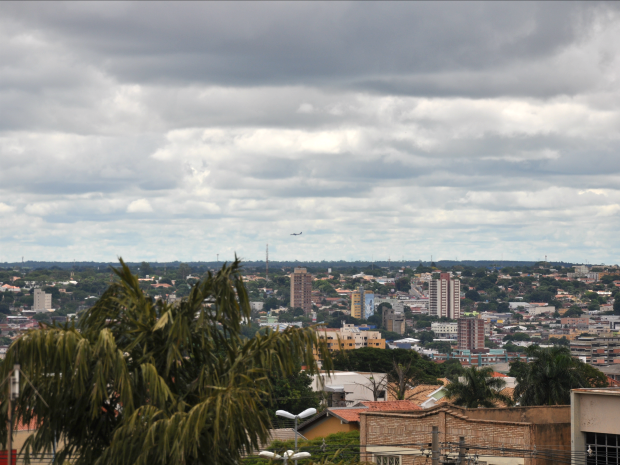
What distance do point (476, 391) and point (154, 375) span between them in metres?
42.1

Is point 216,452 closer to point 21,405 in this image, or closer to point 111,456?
point 111,456

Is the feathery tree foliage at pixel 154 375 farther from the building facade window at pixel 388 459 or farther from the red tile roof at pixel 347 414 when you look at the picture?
the red tile roof at pixel 347 414

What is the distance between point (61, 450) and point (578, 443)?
668 inches

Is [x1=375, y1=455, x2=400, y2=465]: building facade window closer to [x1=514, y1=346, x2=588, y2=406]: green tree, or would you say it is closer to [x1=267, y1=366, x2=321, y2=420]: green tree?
[x1=514, y1=346, x2=588, y2=406]: green tree

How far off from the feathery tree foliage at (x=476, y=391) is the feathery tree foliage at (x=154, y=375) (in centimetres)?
4028

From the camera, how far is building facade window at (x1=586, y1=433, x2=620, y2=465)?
2273cm

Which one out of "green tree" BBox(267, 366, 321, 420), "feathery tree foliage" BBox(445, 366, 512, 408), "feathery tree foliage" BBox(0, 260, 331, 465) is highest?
"feathery tree foliage" BBox(0, 260, 331, 465)

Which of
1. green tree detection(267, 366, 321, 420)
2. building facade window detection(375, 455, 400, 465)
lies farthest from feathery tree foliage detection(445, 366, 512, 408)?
building facade window detection(375, 455, 400, 465)

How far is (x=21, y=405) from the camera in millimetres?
9875

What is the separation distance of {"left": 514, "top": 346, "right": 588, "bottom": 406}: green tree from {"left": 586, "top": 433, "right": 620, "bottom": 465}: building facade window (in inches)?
799

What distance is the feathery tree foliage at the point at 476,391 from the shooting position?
161 feet

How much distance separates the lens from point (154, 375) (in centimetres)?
972

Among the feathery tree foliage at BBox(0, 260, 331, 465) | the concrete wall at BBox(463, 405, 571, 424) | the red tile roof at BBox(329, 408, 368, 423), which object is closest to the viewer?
the feathery tree foliage at BBox(0, 260, 331, 465)

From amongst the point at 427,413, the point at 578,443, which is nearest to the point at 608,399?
the point at 578,443
